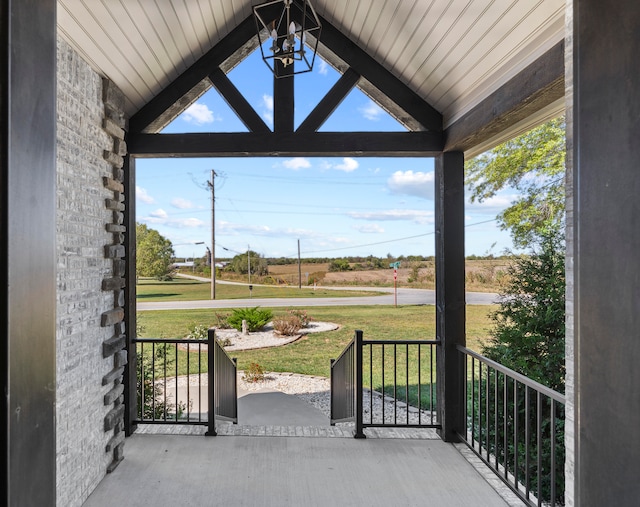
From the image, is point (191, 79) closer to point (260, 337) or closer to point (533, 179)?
point (533, 179)

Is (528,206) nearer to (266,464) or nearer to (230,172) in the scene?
(266,464)

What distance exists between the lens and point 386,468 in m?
2.81

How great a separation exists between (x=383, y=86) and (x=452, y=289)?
5.75ft

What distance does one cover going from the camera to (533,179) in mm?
5188

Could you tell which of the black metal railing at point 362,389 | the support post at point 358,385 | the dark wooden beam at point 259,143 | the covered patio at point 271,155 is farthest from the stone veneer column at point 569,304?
the support post at point 358,385

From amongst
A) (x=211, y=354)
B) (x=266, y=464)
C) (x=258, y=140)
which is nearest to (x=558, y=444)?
(x=266, y=464)

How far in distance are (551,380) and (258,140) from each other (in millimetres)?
3674

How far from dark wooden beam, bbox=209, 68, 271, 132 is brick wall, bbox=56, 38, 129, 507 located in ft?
2.76

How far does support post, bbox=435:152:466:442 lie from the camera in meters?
3.21

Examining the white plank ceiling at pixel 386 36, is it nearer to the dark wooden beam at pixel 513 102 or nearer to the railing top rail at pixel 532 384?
the dark wooden beam at pixel 513 102

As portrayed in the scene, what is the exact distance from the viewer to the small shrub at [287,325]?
862 cm

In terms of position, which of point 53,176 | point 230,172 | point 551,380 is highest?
point 230,172

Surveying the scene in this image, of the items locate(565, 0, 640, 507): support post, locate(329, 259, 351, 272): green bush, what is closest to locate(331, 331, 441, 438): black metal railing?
locate(565, 0, 640, 507): support post

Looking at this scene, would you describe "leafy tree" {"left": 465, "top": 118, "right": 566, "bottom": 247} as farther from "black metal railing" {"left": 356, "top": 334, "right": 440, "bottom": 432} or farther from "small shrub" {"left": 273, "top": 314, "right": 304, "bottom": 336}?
"small shrub" {"left": 273, "top": 314, "right": 304, "bottom": 336}
